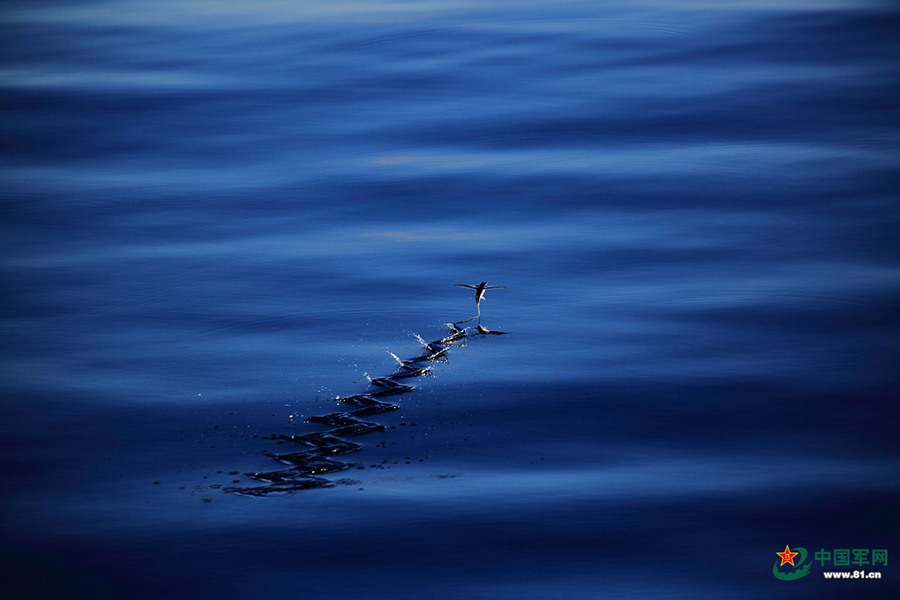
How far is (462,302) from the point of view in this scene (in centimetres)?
278

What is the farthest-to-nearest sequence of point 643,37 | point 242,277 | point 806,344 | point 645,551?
1. point 643,37
2. point 242,277
3. point 806,344
4. point 645,551

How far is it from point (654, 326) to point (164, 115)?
244cm

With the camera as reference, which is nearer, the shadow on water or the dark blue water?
the dark blue water

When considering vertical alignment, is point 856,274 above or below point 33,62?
below

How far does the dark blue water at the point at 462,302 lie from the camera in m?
1.89

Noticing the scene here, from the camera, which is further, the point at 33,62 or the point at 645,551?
the point at 33,62

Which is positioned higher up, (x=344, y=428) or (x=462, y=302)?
(x=462, y=302)

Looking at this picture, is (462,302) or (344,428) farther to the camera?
(462,302)

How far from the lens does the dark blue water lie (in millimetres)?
1887

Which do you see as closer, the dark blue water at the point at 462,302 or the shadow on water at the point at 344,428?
the dark blue water at the point at 462,302

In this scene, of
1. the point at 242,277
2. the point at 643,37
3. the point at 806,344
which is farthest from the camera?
the point at 643,37

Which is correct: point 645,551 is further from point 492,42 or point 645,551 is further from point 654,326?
point 492,42

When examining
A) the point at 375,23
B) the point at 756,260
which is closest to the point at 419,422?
the point at 756,260

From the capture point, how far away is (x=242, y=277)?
117 inches
